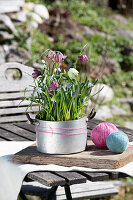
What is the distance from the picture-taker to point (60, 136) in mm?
1896

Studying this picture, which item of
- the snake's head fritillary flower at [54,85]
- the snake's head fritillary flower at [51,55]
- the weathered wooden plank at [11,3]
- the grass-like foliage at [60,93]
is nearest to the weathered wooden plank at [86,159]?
the grass-like foliage at [60,93]

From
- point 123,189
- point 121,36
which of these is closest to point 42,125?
point 123,189

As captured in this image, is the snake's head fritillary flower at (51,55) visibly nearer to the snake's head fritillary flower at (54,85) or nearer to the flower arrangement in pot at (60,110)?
the flower arrangement in pot at (60,110)

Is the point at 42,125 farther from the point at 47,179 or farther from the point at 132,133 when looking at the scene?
the point at 132,133

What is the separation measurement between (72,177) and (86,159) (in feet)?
0.48

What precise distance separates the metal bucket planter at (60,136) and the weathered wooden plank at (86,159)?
1.3 inches

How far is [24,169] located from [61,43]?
5986mm

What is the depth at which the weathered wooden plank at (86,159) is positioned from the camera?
6.10ft

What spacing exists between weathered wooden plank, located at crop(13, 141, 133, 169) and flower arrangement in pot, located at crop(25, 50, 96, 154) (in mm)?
40

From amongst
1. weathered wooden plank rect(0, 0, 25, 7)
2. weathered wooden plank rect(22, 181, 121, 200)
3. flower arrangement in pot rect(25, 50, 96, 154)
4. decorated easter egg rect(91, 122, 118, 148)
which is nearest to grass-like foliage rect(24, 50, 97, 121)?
flower arrangement in pot rect(25, 50, 96, 154)

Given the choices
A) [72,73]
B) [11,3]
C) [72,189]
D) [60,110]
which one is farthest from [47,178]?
[11,3]

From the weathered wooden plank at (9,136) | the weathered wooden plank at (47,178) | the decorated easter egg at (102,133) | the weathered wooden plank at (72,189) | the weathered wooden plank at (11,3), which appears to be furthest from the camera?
the weathered wooden plank at (11,3)

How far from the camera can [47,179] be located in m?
1.73

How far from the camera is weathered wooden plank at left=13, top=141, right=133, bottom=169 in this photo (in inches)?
73.2
